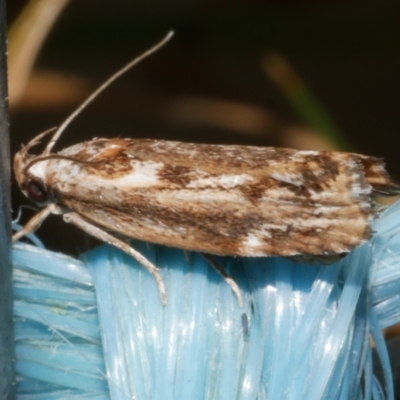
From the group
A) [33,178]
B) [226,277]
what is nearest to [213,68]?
[33,178]

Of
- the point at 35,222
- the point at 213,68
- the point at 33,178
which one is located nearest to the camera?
the point at 35,222

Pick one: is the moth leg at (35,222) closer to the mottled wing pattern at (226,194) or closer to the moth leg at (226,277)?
the mottled wing pattern at (226,194)

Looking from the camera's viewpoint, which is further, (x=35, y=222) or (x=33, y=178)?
(x=33, y=178)

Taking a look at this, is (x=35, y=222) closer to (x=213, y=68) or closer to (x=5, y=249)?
(x=5, y=249)

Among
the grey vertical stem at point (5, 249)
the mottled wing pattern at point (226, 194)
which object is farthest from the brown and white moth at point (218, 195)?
the grey vertical stem at point (5, 249)

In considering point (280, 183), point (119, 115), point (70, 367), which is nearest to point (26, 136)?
point (119, 115)

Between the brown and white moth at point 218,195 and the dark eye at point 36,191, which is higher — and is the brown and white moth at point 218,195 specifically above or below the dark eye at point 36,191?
above

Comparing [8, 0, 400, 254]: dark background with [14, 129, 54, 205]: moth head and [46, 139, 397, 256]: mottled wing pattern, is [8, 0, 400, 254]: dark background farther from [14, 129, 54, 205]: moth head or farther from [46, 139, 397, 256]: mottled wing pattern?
[46, 139, 397, 256]: mottled wing pattern

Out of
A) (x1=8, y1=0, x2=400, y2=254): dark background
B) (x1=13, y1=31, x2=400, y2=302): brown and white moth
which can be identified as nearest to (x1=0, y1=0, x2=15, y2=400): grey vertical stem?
(x1=13, y1=31, x2=400, y2=302): brown and white moth
